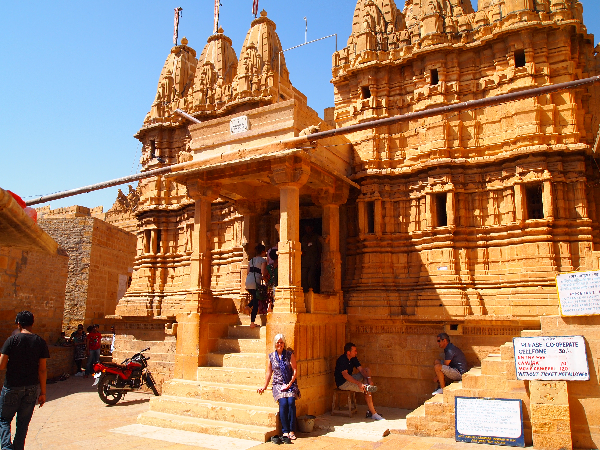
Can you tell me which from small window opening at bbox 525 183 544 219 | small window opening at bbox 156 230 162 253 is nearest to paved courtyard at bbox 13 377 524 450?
small window opening at bbox 525 183 544 219

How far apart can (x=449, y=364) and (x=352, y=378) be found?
6.46 feet

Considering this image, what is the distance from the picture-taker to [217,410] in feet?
31.6

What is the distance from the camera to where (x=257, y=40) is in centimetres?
1955

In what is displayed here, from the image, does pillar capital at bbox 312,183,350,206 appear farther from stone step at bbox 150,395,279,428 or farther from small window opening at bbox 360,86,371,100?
stone step at bbox 150,395,279,428

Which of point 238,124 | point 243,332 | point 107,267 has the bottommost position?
point 243,332

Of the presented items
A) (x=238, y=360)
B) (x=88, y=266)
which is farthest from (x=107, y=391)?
(x=88, y=266)

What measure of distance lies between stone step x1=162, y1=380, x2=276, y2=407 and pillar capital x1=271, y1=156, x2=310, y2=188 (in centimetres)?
422

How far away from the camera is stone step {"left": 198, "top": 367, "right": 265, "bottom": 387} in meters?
10.2

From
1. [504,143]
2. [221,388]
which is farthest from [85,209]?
[504,143]

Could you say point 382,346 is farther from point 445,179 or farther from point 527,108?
point 527,108

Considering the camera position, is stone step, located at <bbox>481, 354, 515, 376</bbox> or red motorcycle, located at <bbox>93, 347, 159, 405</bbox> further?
red motorcycle, located at <bbox>93, 347, 159, 405</bbox>

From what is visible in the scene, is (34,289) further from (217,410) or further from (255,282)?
(217,410)

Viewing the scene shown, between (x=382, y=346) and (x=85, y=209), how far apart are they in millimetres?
24979

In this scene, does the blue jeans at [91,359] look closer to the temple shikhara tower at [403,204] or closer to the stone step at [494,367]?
the temple shikhara tower at [403,204]
